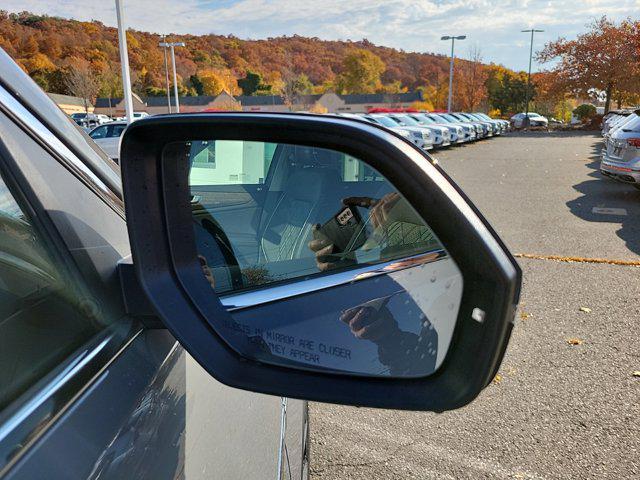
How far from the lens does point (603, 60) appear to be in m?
40.1

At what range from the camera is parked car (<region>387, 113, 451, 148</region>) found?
2394cm

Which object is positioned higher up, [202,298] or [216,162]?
[216,162]

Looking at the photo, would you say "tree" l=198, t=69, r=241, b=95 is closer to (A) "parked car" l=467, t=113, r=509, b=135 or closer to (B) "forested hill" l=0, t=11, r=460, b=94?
(B) "forested hill" l=0, t=11, r=460, b=94

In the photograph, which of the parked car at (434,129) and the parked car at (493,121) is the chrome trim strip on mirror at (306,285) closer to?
the parked car at (434,129)

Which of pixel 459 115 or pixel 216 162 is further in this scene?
pixel 459 115

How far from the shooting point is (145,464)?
957mm

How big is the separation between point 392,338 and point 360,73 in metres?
A: 124

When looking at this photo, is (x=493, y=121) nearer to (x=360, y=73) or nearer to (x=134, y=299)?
(x=134, y=299)

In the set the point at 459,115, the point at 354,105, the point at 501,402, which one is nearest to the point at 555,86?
the point at 459,115

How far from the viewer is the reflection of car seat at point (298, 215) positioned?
1.33 metres

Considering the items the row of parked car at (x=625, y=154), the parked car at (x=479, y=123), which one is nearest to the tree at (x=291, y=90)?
the parked car at (x=479, y=123)

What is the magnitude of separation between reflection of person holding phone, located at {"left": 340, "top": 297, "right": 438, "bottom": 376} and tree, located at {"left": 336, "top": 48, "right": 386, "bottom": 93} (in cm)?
12370

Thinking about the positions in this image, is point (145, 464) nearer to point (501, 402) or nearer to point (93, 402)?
point (93, 402)

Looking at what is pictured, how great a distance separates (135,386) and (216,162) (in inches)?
23.6
